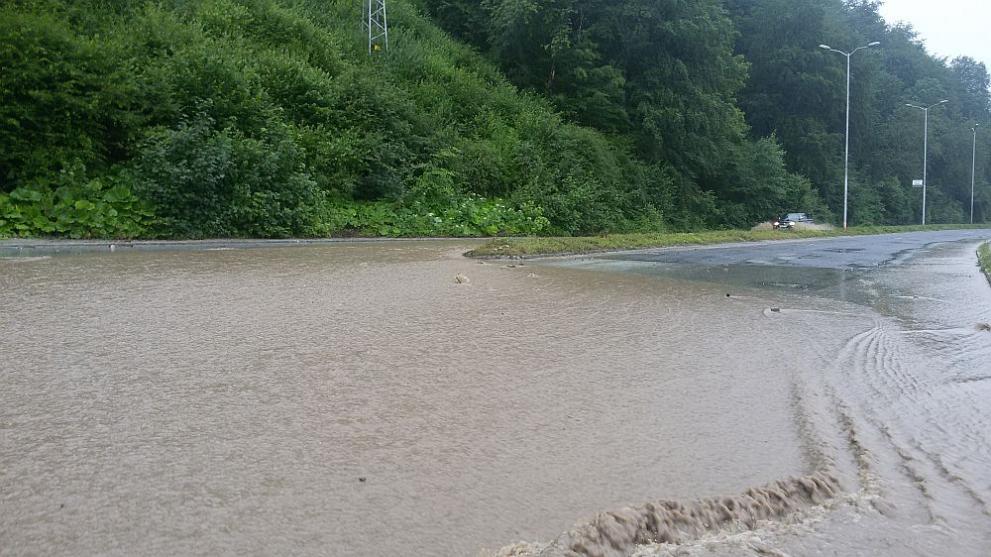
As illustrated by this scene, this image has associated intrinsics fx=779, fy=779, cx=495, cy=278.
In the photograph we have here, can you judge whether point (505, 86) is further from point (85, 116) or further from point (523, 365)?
point (523, 365)

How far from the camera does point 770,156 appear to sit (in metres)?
49.2

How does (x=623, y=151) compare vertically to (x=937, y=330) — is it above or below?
above

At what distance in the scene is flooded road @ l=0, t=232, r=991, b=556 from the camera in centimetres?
354

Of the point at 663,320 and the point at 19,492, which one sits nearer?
the point at 19,492

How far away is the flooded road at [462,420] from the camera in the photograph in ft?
11.6

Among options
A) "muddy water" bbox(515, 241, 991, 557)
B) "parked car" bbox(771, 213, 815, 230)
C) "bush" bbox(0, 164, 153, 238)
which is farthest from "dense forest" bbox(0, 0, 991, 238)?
"muddy water" bbox(515, 241, 991, 557)

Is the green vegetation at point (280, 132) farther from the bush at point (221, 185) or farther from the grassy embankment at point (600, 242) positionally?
the grassy embankment at point (600, 242)

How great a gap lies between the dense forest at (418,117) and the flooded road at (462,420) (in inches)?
490

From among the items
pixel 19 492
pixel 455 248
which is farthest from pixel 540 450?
pixel 455 248

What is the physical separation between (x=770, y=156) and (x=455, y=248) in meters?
34.1

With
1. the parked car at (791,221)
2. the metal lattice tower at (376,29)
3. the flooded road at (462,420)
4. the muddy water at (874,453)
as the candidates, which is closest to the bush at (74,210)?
the flooded road at (462,420)

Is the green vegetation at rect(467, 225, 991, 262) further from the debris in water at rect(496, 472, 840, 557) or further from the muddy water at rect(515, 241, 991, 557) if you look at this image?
the debris in water at rect(496, 472, 840, 557)

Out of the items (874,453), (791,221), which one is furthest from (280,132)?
(791,221)

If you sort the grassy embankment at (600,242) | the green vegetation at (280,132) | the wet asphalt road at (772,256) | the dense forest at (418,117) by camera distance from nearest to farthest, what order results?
the grassy embankment at (600,242) < the wet asphalt road at (772,256) < the green vegetation at (280,132) < the dense forest at (418,117)
